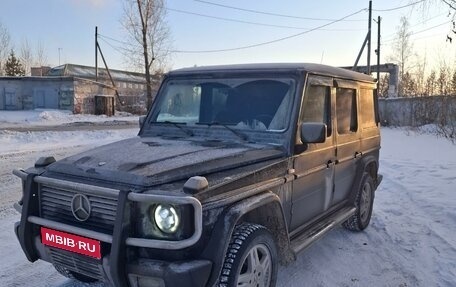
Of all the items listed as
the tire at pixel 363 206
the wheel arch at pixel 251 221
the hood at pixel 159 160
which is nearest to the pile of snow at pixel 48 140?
the hood at pixel 159 160

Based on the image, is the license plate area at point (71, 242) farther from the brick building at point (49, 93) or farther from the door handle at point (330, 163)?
the brick building at point (49, 93)

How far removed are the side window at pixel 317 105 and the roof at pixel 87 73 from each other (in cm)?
4272

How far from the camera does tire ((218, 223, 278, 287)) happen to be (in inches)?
112

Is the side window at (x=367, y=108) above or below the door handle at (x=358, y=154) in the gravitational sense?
above

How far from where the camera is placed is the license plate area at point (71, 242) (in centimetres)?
276

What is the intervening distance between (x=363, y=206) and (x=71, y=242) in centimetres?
408

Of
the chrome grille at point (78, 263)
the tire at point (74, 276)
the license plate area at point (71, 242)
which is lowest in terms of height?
the tire at point (74, 276)

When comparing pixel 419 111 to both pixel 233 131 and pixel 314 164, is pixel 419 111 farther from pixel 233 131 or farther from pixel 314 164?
pixel 233 131

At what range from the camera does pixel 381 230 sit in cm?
583

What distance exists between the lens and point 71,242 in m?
2.89

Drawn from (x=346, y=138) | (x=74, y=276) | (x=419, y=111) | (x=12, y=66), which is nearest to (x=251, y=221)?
(x=74, y=276)

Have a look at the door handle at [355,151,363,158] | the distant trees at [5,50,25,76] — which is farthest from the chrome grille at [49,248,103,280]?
the distant trees at [5,50,25,76]

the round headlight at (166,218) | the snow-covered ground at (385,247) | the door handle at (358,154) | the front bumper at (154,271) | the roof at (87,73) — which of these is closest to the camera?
the front bumper at (154,271)

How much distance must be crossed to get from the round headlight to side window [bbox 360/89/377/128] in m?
3.66
